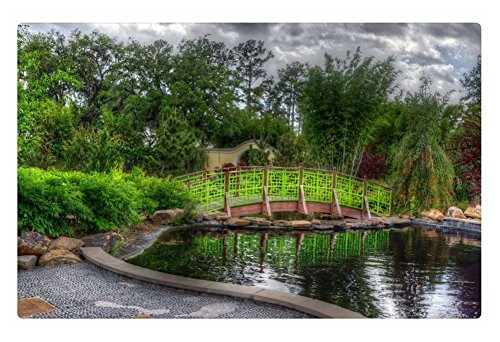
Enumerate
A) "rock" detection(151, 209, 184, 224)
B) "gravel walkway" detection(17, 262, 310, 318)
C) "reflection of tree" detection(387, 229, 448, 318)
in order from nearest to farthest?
"gravel walkway" detection(17, 262, 310, 318), "reflection of tree" detection(387, 229, 448, 318), "rock" detection(151, 209, 184, 224)

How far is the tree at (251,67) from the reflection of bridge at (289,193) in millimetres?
2065

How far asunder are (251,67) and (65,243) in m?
2.95

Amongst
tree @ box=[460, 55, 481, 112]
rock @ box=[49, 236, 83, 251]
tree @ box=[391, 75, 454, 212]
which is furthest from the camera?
tree @ box=[391, 75, 454, 212]

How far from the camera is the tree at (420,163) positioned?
8.98 meters

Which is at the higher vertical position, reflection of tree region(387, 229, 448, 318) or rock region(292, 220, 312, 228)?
rock region(292, 220, 312, 228)

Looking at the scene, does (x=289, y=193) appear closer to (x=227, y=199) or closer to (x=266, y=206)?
(x=266, y=206)

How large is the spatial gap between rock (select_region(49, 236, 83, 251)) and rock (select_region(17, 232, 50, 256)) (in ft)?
0.40

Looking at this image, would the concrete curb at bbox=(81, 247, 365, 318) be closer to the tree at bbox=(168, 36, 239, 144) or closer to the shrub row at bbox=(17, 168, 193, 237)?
the shrub row at bbox=(17, 168, 193, 237)

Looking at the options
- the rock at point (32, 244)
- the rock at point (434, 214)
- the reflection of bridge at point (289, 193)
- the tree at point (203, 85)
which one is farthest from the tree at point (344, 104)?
the rock at point (32, 244)

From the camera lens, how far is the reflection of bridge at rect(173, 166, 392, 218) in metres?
8.81

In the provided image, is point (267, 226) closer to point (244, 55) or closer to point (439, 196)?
point (439, 196)

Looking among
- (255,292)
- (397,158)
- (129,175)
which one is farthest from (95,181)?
(397,158)

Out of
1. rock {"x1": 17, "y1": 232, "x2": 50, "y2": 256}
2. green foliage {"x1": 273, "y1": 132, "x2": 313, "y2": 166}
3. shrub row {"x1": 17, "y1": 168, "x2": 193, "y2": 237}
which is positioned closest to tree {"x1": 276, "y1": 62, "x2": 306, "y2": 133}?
green foliage {"x1": 273, "y1": 132, "x2": 313, "y2": 166}
